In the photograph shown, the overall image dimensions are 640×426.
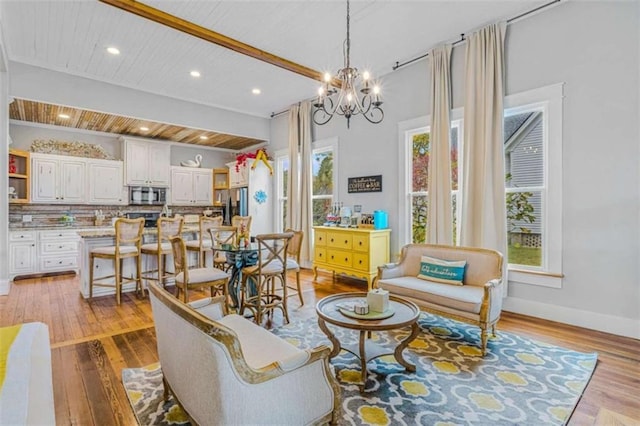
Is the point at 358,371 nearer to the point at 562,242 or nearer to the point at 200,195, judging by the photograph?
the point at 562,242

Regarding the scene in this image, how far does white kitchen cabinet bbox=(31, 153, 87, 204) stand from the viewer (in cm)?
613

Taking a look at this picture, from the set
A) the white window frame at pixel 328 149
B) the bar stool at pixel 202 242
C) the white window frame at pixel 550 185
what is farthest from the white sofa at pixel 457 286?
the bar stool at pixel 202 242

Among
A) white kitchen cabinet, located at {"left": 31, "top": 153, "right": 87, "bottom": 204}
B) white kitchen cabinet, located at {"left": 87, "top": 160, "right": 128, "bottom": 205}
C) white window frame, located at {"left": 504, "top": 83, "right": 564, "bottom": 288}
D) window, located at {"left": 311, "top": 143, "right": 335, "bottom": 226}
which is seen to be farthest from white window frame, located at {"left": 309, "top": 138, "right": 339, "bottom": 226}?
white kitchen cabinet, located at {"left": 31, "top": 153, "right": 87, "bottom": 204}

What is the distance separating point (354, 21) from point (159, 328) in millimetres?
3754

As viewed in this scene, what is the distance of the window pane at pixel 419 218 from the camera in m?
4.93

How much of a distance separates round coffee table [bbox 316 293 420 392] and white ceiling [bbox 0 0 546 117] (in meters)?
3.11

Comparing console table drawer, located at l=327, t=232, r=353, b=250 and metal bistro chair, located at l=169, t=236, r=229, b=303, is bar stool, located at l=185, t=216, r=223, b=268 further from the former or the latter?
console table drawer, located at l=327, t=232, r=353, b=250

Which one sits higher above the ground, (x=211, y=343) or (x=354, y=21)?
(x=354, y=21)

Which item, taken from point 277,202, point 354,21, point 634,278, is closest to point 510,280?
point 634,278

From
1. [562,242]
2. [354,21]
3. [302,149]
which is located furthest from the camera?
[302,149]

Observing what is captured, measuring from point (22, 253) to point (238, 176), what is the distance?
13.9ft

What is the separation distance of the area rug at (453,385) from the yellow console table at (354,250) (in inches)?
70.6

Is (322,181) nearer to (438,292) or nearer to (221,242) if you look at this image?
(221,242)

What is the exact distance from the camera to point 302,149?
6.66m
